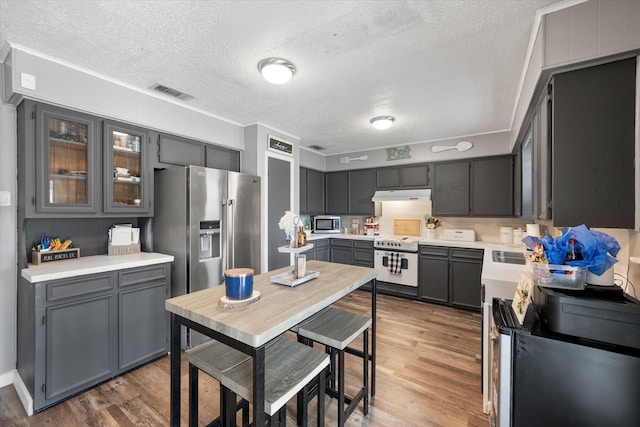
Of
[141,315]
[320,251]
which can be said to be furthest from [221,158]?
[320,251]

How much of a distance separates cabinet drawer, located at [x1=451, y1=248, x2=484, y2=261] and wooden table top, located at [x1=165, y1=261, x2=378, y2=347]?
2661mm

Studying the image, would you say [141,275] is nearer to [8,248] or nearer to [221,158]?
[8,248]

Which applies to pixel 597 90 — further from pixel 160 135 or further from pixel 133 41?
pixel 160 135

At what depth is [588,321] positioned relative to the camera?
1022mm

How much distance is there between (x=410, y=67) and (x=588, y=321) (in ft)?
6.34

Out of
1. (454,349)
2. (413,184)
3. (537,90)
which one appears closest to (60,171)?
(537,90)

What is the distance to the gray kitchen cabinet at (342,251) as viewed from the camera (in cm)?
483

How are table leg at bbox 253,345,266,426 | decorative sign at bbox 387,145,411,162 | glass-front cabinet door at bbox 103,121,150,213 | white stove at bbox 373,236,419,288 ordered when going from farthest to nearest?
decorative sign at bbox 387,145,411,162
white stove at bbox 373,236,419,288
glass-front cabinet door at bbox 103,121,150,213
table leg at bbox 253,345,266,426

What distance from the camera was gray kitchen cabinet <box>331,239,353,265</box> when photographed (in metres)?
4.83

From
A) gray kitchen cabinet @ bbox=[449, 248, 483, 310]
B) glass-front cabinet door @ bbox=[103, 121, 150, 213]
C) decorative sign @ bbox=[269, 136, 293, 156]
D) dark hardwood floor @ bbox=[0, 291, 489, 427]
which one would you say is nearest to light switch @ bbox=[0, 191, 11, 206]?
glass-front cabinet door @ bbox=[103, 121, 150, 213]

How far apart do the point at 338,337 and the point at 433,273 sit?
2897 millimetres

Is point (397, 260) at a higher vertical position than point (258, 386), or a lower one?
lower

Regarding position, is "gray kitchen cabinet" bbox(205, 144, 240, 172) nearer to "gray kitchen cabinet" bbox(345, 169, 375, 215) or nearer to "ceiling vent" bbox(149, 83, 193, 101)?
"ceiling vent" bbox(149, 83, 193, 101)

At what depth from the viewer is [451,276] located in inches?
152
